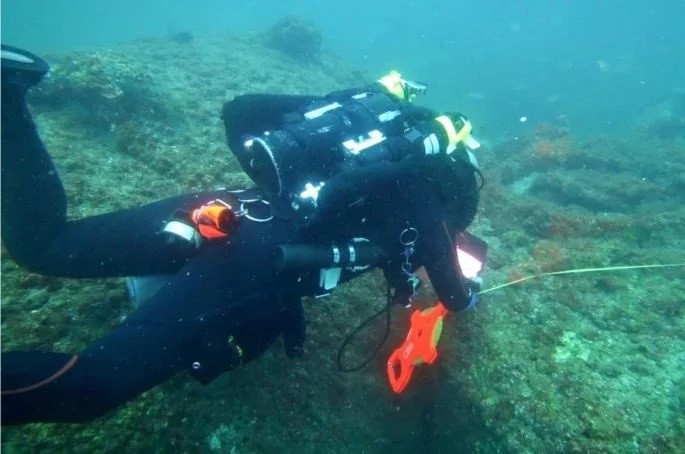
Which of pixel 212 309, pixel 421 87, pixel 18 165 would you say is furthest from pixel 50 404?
pixel 421 87

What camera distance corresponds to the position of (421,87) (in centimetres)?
436

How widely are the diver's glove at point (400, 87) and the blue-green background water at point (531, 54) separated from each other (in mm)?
20051

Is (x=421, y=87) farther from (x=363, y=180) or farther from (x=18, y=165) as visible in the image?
(x=18, y=165)

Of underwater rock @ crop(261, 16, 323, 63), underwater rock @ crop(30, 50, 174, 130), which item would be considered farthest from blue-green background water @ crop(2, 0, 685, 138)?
underwater rock @ crop(30, 50, 174, 130)

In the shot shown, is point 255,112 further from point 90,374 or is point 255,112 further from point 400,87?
point 90,374

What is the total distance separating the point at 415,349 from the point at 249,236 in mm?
1865

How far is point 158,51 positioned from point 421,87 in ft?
53.5

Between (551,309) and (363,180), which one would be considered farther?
(551,309)

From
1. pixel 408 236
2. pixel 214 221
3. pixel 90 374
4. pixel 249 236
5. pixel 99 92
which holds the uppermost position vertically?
pixel 214 221

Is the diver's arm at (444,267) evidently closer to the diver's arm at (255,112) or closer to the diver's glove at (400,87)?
the diver's glove at (400,87)

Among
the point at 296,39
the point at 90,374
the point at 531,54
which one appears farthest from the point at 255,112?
the point at 531,54

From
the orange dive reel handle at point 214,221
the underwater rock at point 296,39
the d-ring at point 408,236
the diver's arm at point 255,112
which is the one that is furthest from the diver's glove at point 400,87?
the underwater rock at point 296,39

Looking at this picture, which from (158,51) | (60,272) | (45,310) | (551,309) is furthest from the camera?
(158,51)

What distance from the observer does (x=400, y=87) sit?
4.32 m
